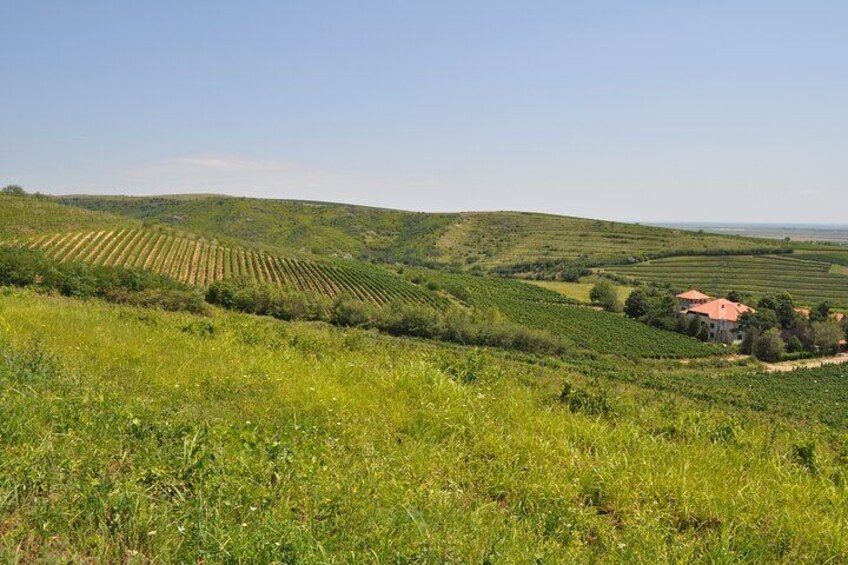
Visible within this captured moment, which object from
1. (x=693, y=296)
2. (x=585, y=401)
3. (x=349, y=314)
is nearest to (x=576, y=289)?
(x=693, y=296)

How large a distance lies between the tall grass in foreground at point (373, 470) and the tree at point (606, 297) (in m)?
99.3

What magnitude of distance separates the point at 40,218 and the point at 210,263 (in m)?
25.4

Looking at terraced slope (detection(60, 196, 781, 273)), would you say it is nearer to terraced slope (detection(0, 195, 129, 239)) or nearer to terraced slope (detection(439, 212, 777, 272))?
terraced slope (detection(439, 212, 777, 272))

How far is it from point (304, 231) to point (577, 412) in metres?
188

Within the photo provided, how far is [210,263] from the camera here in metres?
71.9

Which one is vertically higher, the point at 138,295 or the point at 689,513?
the point at 689,513

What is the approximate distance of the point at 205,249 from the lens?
260 ft

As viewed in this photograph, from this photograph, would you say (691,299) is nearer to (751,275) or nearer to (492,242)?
(751,275)

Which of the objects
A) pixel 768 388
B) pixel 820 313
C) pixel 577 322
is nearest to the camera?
pixel 768 388

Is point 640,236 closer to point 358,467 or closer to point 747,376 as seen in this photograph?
point 747,376

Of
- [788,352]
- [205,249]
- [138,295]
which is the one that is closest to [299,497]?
[138,295]

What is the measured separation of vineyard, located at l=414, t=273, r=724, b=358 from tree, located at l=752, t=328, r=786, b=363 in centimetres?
519

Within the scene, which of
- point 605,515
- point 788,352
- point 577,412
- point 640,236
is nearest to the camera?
point 605,515

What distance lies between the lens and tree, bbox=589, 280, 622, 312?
3898 inches
